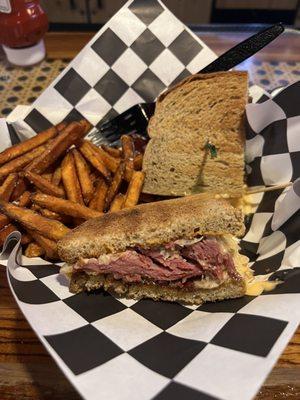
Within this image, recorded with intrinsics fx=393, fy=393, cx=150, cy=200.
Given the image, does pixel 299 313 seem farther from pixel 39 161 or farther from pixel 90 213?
pixel 39 161

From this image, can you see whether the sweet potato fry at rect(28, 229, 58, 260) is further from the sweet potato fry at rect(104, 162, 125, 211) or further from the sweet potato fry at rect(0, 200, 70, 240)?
the sweet potato fry at rect(104, 162, 125, 211)

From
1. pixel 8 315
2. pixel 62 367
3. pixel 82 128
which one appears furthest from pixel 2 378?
pixel 82 128

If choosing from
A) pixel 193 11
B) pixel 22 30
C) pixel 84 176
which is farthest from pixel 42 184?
pixel 193 11

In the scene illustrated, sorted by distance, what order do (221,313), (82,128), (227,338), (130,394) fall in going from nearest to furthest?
1. (130,394)
2. (227,338)
3. (221,313)
4. (82,128)

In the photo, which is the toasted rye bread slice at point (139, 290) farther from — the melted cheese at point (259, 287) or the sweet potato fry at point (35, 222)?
the sweet potato fry at point (35, 222)

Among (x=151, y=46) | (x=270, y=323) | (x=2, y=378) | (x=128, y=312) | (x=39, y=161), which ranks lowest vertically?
(x=2, y=378)
